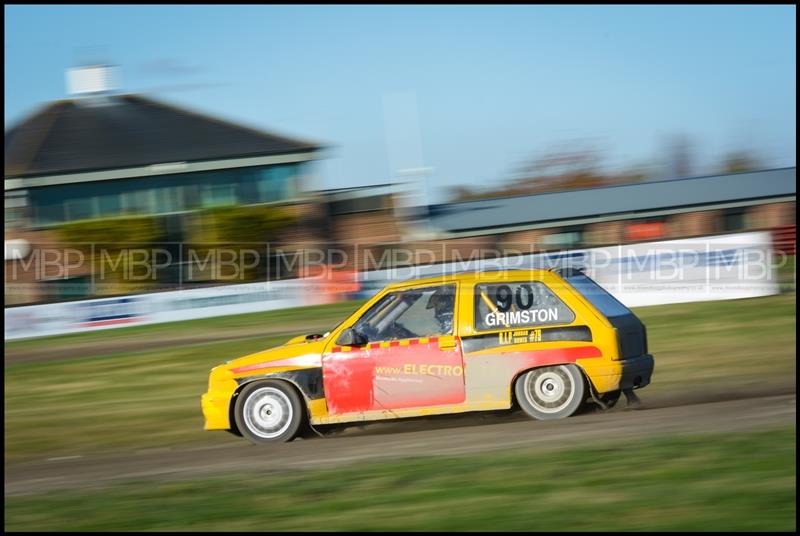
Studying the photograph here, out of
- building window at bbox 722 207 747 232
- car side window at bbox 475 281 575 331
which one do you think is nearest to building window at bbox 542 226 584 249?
building window at bbox 722 207 747 232

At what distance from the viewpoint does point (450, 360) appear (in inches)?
346

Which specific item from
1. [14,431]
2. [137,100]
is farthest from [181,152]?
[14,431]

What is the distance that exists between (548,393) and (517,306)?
86cm

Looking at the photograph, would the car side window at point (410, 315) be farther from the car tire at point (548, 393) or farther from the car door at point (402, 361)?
the car tire at point (548, 393)

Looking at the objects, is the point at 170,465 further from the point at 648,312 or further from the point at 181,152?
the point at 181,152

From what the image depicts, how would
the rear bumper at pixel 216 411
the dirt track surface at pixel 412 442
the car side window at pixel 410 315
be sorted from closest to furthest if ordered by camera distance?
the dirt track surface at pixel 412 442 → the car side window at pixel 410 315 → the rear bumper at pixel 216 411

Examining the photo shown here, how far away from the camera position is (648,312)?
1830 cm

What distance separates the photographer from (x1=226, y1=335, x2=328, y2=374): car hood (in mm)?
9031

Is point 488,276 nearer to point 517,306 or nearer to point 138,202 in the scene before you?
point 517,306

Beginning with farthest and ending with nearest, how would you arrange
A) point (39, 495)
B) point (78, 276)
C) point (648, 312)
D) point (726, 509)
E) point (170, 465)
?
1. point (78, 276)
2. point (648, 312)
3. point (170, 465)
4. point (39, 495)
5. point (726, 509)

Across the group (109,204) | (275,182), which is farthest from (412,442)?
(109,204)

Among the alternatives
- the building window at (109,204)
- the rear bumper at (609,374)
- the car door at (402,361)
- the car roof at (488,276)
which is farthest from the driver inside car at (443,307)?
the building window at (109,204)

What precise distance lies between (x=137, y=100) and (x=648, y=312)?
26.2 metres

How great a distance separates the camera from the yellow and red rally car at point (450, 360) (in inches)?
342
